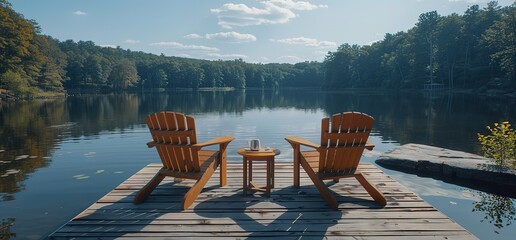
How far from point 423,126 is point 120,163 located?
525 inches

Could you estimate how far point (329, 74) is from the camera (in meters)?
90.0

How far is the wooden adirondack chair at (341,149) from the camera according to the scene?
160 inches

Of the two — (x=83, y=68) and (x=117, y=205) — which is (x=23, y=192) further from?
(x=83, y=68)

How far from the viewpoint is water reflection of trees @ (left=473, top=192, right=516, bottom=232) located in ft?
16.1

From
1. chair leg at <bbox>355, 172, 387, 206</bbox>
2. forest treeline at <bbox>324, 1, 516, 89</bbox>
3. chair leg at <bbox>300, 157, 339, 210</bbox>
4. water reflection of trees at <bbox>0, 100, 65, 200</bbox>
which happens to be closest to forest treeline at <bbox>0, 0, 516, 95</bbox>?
forest treeline at <bbox>324, 1, 516, 89</bbox>

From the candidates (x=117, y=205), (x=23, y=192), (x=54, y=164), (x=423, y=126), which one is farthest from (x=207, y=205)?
(x=423, y=126)

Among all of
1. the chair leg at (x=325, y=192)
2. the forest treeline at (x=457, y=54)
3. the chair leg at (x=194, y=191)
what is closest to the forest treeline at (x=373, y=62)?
the forest treeline at (x=457, y=54)

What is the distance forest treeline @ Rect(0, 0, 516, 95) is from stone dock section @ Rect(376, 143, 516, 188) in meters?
36.8

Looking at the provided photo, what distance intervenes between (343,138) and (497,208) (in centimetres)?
325

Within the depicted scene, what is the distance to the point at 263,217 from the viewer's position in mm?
3816

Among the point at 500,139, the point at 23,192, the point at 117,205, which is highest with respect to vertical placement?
the point at 500,139

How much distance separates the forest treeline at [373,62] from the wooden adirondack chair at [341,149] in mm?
41823

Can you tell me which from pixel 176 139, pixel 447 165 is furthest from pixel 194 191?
pixel 447 165

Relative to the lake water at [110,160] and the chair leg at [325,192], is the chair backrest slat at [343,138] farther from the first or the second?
the lake water at [110,160]
